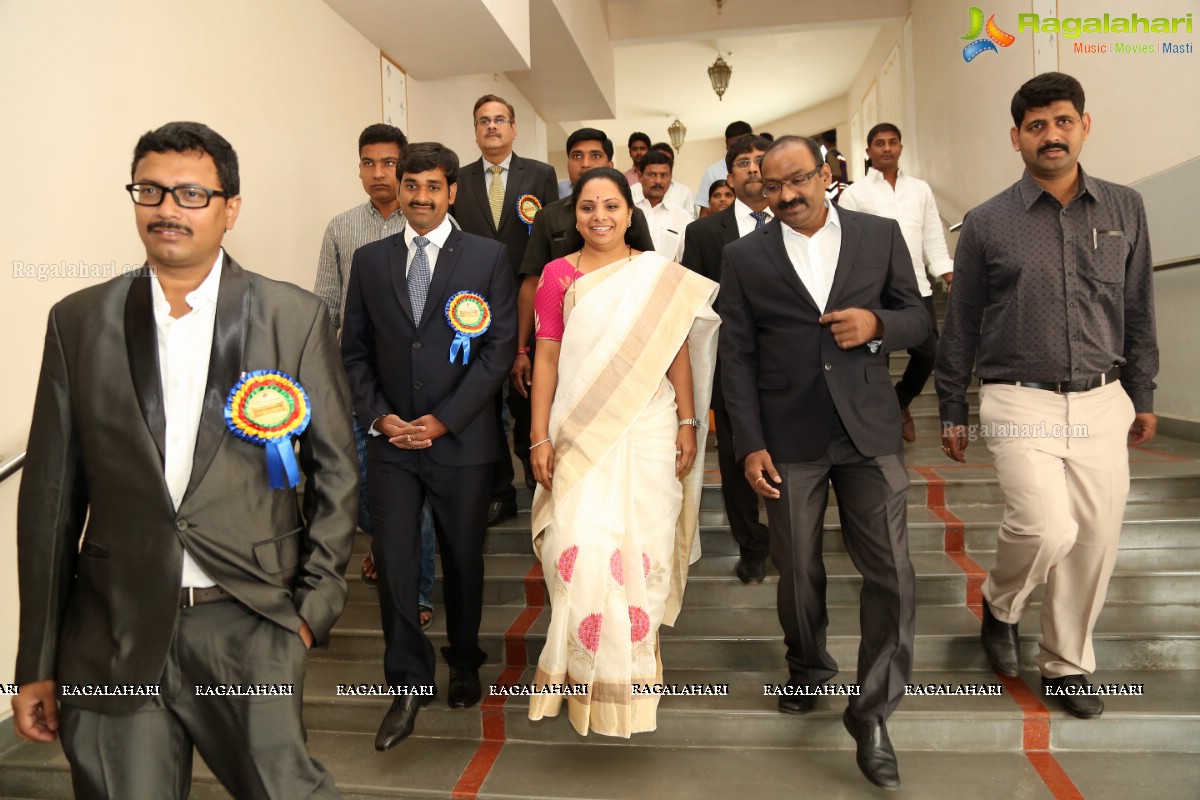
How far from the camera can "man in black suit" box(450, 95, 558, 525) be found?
3637 millimetres

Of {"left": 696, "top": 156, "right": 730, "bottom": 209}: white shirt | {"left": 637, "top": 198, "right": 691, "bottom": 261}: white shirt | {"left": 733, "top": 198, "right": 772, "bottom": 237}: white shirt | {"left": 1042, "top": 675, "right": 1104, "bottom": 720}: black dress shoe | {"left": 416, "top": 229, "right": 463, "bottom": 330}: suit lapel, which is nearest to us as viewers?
{"left": 1042, "top": 675, "right": 1104, "bottom": 720}: black dress shoe

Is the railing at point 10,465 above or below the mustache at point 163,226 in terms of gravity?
below

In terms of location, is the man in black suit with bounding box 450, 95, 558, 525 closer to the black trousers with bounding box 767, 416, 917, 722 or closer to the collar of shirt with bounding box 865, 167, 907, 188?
the black trousers with bounding box 767, 416, 917, 722

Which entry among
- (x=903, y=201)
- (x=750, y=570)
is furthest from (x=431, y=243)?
(x=903, y=201)

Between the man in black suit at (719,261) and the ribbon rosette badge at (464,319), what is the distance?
99cm

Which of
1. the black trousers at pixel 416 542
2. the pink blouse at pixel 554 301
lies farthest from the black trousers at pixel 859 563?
the black trousers at pixel 416 542

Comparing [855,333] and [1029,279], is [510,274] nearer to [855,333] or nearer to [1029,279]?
[855,333]

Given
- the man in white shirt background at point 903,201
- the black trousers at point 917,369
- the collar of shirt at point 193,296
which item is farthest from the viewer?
the man in white shirt background at point 903,201

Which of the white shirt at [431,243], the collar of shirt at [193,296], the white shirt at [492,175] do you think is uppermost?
the white shirt at [492,175]

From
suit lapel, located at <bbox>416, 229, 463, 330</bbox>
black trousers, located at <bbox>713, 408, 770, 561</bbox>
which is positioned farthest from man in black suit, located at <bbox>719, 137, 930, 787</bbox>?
suit lapel, located at <bbox>416, 229, 463, 330</bbox>

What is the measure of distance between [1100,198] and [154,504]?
2635mm

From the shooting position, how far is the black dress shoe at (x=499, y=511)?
3.64 meters

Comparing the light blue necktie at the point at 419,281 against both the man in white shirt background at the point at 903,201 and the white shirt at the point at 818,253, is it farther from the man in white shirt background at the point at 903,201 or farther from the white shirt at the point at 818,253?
the man in white shirt background at the point at 903,201

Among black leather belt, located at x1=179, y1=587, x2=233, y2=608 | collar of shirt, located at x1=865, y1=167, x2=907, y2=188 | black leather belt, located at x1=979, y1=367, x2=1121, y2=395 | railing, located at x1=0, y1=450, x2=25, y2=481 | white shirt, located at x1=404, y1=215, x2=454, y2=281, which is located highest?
collar of shirt, located at x1=865, y1=167, x2=907, y2=188
